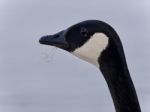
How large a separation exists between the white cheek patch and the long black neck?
0.03m

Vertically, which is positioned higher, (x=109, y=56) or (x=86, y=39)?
(x=86, y=39)

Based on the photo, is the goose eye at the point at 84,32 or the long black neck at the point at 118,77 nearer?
the long black neck at the point at 118,77

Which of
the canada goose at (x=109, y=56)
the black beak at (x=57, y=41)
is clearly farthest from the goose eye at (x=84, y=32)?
the black beak at (x=57, y=41)

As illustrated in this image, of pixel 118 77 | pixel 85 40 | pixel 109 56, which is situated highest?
pixel 85 40

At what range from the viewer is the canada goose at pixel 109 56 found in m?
6.23

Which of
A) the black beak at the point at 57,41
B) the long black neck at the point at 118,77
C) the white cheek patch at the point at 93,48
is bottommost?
the long black neck at the point at 118,77

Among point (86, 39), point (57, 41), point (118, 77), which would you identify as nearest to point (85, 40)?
point (86, 39)

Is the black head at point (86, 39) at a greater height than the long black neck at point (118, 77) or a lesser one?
greater

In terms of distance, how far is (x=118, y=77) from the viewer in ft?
20.6

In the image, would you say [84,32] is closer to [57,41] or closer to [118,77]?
[57,41]

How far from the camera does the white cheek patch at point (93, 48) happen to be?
20.5ft

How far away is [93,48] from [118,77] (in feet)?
0.83

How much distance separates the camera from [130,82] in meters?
6.25

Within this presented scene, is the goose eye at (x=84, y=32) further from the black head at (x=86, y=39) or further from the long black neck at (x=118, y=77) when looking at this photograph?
the long black neck at (x=118, y=77)
